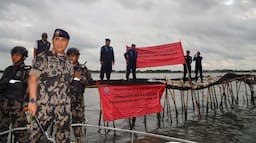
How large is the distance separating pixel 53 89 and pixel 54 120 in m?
0.43

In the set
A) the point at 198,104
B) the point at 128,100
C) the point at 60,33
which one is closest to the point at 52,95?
the point at 60,33

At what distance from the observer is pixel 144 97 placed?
11406 mm

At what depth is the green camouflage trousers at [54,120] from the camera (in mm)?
3912

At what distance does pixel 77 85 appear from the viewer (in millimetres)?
6949

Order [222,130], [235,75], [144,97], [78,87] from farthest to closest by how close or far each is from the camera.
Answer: [235,75]
[222,130]
[144,97]
[78,87]

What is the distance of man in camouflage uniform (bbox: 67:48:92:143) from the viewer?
6805mm

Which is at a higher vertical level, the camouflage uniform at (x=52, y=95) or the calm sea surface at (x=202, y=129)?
the camouflage uniform at (x=52, y=95)

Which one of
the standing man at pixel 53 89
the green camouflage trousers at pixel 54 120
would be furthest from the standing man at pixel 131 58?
the green camouflage trousers at pixel 54 120

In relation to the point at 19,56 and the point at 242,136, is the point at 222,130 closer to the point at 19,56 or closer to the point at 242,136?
the point at 242,136

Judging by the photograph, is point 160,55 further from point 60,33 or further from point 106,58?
point 60,33

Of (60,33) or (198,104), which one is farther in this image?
(198,104)

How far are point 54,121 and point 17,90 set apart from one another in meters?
1.98

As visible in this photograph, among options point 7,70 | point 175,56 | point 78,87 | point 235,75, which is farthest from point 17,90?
point 235,75

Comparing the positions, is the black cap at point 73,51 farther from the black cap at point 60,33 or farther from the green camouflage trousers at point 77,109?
the black cap at point 60,33
